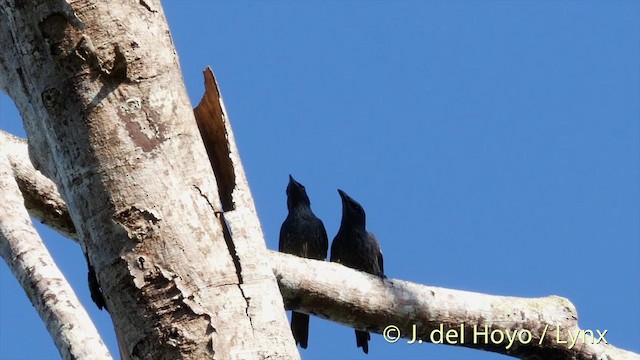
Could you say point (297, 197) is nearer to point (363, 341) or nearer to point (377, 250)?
point (377, 250)

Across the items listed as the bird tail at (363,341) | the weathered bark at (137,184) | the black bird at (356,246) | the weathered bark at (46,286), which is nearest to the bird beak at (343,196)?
the black bird at (356,246)

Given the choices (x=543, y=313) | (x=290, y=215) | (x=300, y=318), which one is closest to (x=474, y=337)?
(x=543, y=313)

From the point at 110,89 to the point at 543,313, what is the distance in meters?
2.43

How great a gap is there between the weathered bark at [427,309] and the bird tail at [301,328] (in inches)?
110

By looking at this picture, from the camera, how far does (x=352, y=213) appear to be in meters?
7.63

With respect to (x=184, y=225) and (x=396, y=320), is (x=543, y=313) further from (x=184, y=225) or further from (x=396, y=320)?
(x=184, y=225)

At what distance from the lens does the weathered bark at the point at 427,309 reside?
3.77 m

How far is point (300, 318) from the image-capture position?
6.78 meters

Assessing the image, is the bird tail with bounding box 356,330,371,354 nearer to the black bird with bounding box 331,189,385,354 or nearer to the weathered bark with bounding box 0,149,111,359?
the black bird with bounding box 331,189,385,354

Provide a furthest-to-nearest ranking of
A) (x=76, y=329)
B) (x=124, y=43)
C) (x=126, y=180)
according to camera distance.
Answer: (x=76, y=329) < (x=124, y=43) < (x=126, y=180)

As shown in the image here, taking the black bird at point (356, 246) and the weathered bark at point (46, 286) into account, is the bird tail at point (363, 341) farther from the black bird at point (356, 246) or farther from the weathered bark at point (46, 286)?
the weathered bark at point (46, 286)

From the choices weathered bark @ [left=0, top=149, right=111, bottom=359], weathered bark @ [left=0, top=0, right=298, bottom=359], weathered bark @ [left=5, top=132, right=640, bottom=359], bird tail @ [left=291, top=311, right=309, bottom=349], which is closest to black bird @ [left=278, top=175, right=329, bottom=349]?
bird tail @ [left=291, top=311, right=309, bottom=349]

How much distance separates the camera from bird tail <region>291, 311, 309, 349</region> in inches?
265

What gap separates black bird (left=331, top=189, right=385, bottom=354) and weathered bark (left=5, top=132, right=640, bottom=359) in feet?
9.90
